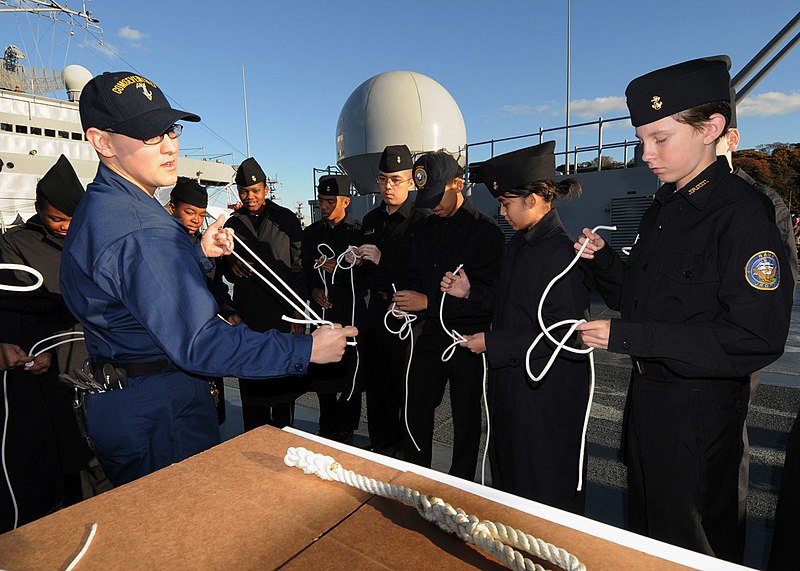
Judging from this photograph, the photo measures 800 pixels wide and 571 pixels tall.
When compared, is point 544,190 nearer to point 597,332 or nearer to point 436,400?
point 597,332

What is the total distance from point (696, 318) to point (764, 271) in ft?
0.78

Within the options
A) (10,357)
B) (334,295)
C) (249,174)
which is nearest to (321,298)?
(334,295)

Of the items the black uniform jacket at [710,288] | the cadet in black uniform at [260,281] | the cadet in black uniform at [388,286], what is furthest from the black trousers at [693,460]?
the cadet in black uniform at [260,281]

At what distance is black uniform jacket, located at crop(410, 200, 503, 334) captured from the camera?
127 inches

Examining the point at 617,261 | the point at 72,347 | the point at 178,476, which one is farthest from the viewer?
the point at 72,347

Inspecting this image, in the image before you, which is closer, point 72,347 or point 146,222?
point 146,222

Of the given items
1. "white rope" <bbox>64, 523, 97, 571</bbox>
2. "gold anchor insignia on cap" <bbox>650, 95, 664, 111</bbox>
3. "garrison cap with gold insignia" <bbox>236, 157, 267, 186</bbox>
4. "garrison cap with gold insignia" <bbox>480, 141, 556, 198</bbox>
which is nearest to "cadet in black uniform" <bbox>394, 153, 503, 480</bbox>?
"garrison cap with gold insignia" <bbox>480, 141, 556, 198</bbox>

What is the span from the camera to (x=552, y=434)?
223cm

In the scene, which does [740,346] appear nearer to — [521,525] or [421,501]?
[521,525]

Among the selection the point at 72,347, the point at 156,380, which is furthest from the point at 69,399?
the point at 156,380

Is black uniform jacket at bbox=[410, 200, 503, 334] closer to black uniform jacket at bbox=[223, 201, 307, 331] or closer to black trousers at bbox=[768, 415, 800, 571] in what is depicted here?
black uniform jacket at bbox=[223, 201, 307, 331]

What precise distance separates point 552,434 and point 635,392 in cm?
57

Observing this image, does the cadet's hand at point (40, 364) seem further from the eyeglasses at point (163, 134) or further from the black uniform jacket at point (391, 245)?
the black uniform jacket at point (391, 245)

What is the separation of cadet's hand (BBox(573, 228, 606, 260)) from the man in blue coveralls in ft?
3.52
